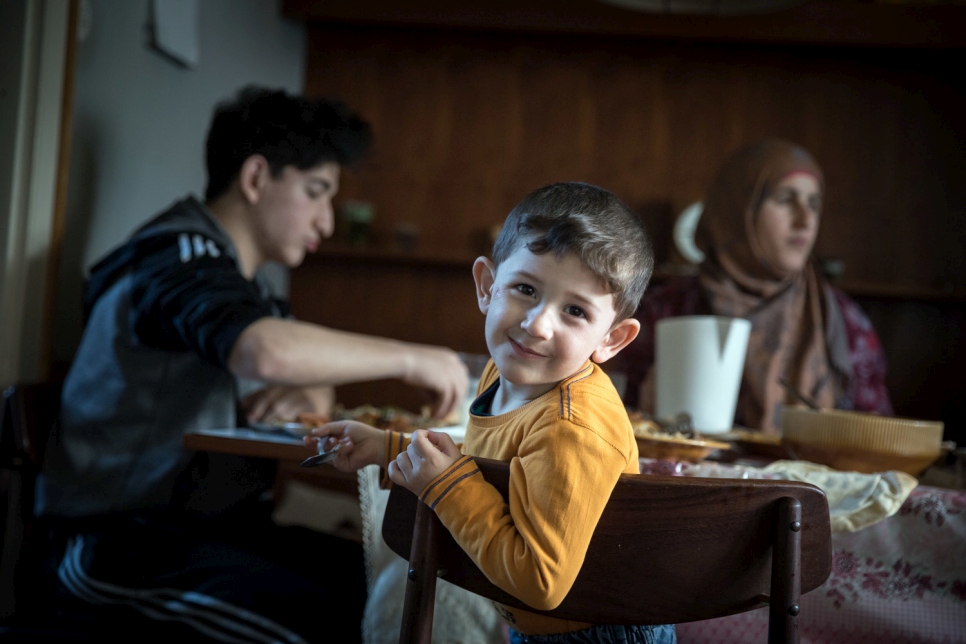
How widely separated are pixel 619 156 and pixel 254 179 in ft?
5.74

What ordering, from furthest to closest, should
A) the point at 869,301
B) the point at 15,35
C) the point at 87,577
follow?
the point at 869,301 → the point at 15,35 → the point at 87,577

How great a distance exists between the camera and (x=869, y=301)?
9.62 ft

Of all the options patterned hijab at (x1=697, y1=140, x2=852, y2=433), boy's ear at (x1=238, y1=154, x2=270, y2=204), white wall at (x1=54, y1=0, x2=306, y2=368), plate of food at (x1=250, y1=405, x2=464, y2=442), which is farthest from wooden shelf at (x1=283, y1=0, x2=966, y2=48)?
plate of food at (x1=250, y1=405, x2=464, y2=442)

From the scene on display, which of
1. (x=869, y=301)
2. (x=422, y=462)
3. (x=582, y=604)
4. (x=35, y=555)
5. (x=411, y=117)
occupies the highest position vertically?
(x=411, y=117)

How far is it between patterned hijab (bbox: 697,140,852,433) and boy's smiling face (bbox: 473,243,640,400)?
47.5 inches

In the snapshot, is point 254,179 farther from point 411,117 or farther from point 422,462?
point 411,117

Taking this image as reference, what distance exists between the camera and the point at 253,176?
1593 millimetres

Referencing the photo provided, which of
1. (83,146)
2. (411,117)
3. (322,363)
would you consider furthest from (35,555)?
(411,117)

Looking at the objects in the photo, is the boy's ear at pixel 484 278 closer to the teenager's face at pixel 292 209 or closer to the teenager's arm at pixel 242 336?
the teenager's arm at pixel 242 336

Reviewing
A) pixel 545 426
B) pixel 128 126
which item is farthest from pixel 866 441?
pixel 128 126

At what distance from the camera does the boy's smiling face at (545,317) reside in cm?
72

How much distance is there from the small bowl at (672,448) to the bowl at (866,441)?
0.58ft

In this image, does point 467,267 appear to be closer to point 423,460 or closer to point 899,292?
point 899,292

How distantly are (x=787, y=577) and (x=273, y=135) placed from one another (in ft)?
4.26
